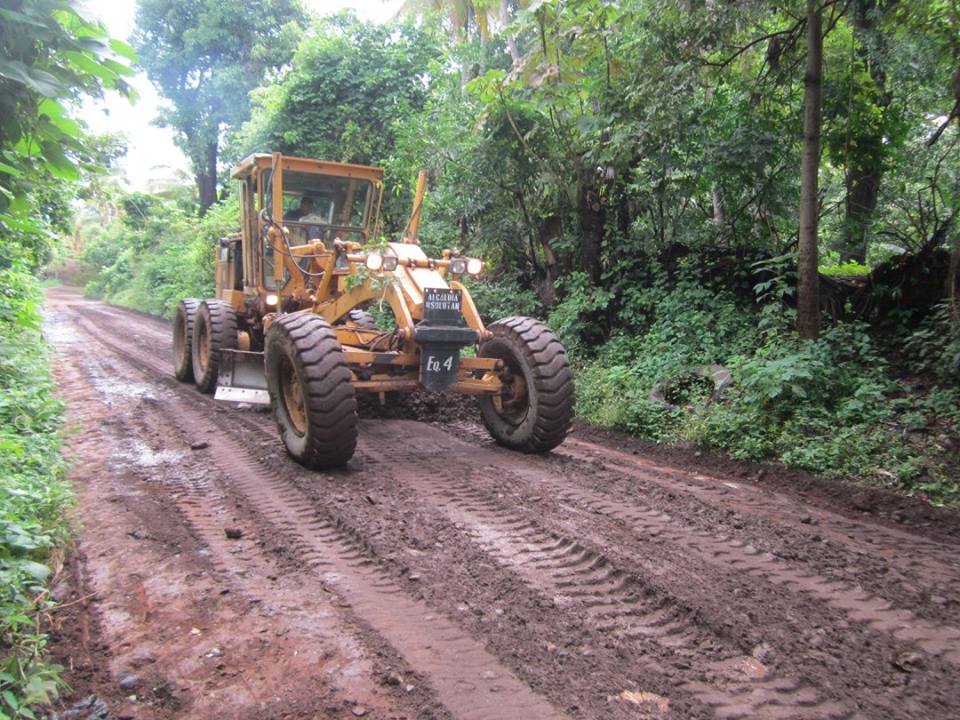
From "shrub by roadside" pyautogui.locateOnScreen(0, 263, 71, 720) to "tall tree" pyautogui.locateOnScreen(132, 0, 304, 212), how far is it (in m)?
18.7

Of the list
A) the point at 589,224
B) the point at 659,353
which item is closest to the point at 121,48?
the point at 659,353

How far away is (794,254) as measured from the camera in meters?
8.39

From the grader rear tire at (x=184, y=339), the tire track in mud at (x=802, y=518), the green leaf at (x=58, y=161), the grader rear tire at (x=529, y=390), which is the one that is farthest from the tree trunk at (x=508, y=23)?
the green leaf at (x=58, y=161)

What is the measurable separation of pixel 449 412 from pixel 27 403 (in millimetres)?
3966

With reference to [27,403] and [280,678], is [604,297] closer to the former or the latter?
[27,403]

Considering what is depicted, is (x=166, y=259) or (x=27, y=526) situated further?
(x=166, y=259)

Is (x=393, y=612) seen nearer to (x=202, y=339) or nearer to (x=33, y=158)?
(x=33, y=158)

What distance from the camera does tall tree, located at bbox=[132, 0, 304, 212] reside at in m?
22.9

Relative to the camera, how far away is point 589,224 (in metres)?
10.1

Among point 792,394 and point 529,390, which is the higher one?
point 792,394

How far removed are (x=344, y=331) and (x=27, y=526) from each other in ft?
11.0

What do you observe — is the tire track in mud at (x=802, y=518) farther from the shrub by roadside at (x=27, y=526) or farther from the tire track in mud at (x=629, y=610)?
the shrub by roadside at (x=27, y=526)

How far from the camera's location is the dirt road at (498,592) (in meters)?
2.64

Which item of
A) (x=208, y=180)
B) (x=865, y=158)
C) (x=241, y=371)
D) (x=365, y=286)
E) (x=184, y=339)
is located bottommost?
(x=241, y=371)
